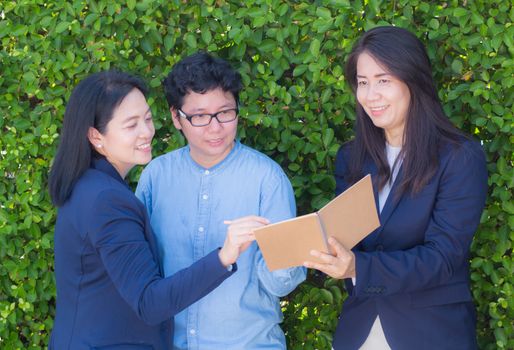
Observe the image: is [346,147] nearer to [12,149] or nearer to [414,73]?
[414,73]

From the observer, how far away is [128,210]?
115 inches

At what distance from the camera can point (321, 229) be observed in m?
2.86

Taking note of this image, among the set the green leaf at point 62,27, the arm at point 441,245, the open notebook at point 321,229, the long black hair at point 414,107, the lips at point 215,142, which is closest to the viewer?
the open notebook at point 321,229

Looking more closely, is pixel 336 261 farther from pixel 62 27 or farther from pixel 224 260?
pixel 62 27

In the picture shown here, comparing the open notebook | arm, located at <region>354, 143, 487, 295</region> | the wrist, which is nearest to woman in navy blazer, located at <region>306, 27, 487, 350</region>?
arm, located at <region>354, 143, 487, 295</region>

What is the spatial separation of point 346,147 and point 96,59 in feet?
3.91

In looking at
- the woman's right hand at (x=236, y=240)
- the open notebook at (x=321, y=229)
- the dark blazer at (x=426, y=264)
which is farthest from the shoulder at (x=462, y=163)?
the woman's right hand at (x=236, y=240)

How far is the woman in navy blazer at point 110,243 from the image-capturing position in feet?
9.30

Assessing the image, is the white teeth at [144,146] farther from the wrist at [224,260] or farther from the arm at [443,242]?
the arm at [443,242]

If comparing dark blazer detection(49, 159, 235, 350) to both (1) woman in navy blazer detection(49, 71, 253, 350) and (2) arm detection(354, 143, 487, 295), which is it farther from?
(2) arm detection(354, 143, 487, 295)

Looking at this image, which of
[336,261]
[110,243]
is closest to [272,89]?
[336,261]

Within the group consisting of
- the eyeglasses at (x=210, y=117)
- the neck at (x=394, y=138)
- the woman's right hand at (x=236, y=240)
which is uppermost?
the eyeglasses at (x=210, y=117)

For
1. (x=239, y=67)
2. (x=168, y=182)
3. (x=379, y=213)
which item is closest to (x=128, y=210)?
(x=168, y=182)

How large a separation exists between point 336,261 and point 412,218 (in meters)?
0.38
